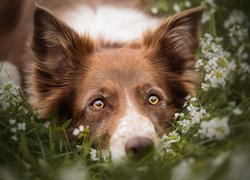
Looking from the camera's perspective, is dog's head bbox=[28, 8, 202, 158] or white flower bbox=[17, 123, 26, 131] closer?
white flower bbox=[17, 123, 26, 131]

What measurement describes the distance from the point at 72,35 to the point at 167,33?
0.96 m

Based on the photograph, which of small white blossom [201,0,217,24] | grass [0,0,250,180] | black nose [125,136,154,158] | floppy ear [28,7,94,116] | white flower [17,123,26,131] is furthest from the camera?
small white blossom [201,0,217,24]

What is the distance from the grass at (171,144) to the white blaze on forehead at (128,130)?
13 cm

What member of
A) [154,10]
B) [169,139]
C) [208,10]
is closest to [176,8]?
[154,10]

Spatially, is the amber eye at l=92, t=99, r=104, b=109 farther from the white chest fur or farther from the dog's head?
the white chest fur

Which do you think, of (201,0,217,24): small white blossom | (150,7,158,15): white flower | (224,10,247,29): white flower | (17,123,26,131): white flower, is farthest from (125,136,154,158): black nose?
(150,7,158,15): white flower

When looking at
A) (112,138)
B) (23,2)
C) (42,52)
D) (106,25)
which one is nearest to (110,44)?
(106,25)

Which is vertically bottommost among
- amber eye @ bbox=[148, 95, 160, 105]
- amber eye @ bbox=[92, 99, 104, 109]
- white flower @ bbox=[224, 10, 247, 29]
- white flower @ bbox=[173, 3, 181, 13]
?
amber eye @ bbox=[148, 95, 160, 105]

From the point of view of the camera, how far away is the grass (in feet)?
10.1

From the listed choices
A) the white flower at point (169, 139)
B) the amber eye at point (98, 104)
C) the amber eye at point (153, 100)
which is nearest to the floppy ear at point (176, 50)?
the amber eye at point (153, 100)

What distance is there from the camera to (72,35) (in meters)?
4.68

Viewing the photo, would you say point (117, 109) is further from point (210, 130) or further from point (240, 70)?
point (240, 70)

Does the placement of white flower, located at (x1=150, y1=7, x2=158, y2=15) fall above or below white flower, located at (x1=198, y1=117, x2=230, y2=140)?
above

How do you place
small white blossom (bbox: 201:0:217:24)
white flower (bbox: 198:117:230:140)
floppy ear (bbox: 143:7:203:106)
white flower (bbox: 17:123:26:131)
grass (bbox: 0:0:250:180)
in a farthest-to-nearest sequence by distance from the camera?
small white blossom (bbox: 201:0:217:24), floppy ear (bbox: 143:7:203:106), white flower (bbox: 17:123:26:131), white flower (bbox: 198:117:230:140), grass (bbox: 0:0:250:180)
